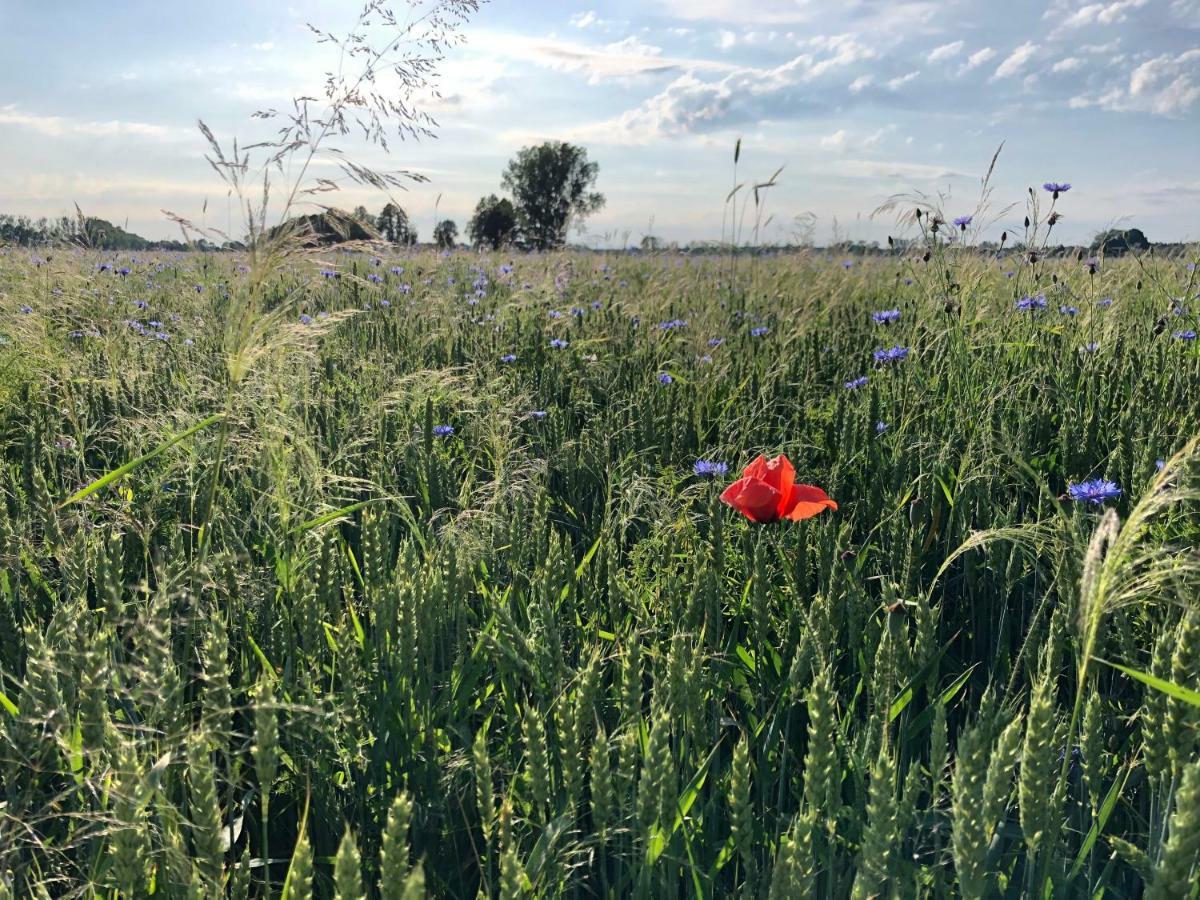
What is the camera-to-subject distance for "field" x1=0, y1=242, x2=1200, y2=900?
0.95 meters

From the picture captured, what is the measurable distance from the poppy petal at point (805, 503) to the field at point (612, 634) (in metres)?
0.07

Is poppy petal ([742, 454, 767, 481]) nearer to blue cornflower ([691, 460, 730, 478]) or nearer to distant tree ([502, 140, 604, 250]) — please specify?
blue cornflower ([691, 460, 730, 478])

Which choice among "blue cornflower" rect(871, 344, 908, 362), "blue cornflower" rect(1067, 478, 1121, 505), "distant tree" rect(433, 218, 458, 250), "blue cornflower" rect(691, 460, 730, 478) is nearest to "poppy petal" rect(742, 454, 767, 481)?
"blue cornflower" rect(691, 460, 730, 478)

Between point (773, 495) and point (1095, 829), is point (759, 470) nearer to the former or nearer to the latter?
point (773, 495)

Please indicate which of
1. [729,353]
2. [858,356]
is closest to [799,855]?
[729,353]

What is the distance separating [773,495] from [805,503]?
7 cm

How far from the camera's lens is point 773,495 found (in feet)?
5.34

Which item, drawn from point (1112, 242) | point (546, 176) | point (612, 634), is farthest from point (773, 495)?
point (546, 176)

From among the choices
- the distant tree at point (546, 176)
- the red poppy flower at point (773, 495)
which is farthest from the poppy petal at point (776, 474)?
the distant tree at point (546, 176)

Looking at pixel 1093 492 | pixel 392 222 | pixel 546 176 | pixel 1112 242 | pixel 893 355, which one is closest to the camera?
pixel 1093 492

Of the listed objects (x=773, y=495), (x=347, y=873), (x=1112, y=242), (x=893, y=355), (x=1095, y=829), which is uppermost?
(x=1112, y=242)

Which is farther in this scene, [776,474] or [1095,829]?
[776,474]

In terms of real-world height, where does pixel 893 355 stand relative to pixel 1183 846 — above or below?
above

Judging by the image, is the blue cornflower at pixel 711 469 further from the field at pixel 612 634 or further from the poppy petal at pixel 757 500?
the poppy petal at pixel 757 500
